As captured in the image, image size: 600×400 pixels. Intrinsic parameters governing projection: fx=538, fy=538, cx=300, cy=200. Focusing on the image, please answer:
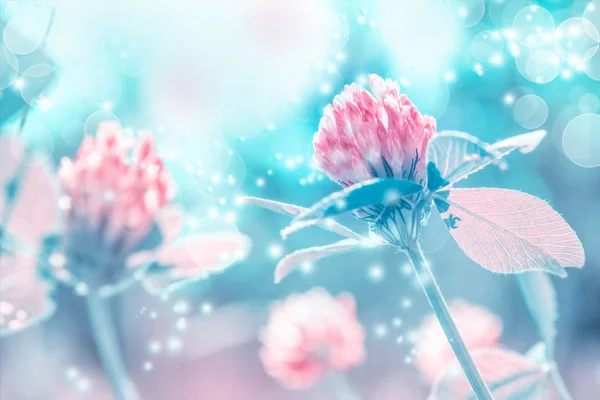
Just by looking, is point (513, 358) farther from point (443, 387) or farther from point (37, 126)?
Answer: point (37, 126)

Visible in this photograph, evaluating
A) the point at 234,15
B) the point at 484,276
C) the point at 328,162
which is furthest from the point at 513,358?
the point at 484,276

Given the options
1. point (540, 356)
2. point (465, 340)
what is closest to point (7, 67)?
point (540, 356)

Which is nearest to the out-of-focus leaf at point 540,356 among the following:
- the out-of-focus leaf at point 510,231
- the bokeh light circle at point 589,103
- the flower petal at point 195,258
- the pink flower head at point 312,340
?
the out-of-focus leaf at point 510,231

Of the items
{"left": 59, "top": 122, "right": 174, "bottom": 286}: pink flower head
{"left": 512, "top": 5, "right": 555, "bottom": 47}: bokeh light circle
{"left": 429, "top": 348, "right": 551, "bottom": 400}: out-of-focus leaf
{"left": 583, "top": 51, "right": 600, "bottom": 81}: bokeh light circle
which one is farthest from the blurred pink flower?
{"left": 583, "top": 51, "right": 600, "bottom": 81}: bokeh light circle

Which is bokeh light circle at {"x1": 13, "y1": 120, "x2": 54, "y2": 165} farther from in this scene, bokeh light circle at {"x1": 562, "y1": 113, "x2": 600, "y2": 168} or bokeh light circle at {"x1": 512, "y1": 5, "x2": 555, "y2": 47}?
bokeh light circle at {"x1": 562, "y1": 113, "x2": 600, "y2": 168}

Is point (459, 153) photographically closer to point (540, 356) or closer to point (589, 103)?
point (540, 356)

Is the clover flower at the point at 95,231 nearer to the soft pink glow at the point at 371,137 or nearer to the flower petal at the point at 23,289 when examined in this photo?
the flower petal at the point at 23,289
